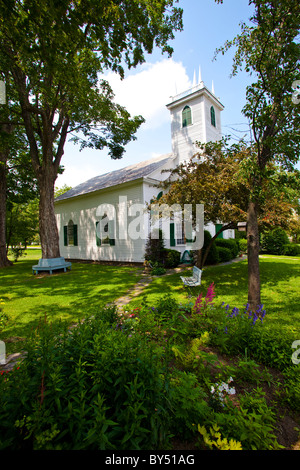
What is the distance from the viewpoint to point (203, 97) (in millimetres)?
14727

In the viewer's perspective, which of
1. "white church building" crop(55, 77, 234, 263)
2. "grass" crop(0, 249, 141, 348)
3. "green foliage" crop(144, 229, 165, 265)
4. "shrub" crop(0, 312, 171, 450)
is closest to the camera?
"shrub" crop(0, 312, 171, 450)

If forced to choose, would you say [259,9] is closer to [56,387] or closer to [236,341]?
[236,341]

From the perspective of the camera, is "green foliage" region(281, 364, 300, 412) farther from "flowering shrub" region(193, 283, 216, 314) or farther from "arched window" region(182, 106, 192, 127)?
"arched window" region(182, 106, 192, 127)

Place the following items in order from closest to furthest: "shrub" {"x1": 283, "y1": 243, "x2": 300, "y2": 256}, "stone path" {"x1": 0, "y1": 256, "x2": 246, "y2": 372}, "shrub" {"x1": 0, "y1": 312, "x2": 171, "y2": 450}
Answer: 1. "shrub" {"x1": 0, "y1": 312, "x2": 171, "y2": 450}
2. "stone path" {"x1": 0, "y1": 256, "x2": 246, "y2": 372}
3. "shrub" {"x1": 283, "y1": 243, "x2": 300, "y2": 256}

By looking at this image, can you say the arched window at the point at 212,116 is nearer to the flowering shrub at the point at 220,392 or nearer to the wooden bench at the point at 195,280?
the wooden bench at the point at 195,280

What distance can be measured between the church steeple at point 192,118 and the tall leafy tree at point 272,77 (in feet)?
36.5

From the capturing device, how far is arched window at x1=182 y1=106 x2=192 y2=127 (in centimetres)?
1534

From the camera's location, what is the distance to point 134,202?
12.8m

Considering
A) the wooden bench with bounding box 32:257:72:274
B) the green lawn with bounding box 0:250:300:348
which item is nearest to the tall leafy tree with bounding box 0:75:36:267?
the wooden bench with bounding box 32:257:72:274

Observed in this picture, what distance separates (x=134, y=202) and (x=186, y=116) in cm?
816

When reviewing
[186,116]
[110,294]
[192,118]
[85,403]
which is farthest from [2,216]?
[85,403]

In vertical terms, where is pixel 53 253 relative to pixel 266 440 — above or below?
above
